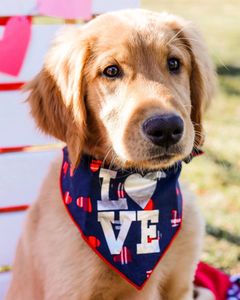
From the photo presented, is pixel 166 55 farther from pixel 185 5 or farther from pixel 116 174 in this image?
pixel 185 5

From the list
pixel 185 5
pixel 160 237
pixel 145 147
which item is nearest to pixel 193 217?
pixel 160 237

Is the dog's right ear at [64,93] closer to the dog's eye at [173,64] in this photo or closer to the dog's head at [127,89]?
the dog's head at [127,89]

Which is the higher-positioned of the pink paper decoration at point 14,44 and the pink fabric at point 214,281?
the pink paper decoration at point 14,44

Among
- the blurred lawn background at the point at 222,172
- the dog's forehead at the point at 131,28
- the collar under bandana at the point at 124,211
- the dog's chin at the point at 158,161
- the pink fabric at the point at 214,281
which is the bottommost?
the blurred lawn background at the point at 222,172

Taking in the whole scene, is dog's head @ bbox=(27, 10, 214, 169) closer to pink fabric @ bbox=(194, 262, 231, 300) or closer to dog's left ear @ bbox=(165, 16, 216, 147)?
dog's left ear @ bbox=(165, 16, 216, 147)

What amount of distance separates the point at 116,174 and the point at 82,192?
0.18 m

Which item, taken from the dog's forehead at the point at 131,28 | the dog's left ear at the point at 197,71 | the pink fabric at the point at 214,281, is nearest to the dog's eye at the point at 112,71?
the dog's forehead at the point at 131,28

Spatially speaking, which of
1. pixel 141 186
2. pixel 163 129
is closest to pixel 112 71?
pixel 163 129

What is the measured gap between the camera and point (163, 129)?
8.86 feet

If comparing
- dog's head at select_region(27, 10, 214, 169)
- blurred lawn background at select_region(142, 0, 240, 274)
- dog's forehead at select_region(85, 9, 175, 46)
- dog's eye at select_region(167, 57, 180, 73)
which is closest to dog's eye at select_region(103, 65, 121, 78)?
dog's head at select_region(27, 10, 214, 169)

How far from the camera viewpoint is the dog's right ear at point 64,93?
3.01 meters

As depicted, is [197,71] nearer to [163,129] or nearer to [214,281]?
[163,129]

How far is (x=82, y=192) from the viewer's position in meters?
3.13

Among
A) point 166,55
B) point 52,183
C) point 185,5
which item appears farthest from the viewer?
point 185,5
